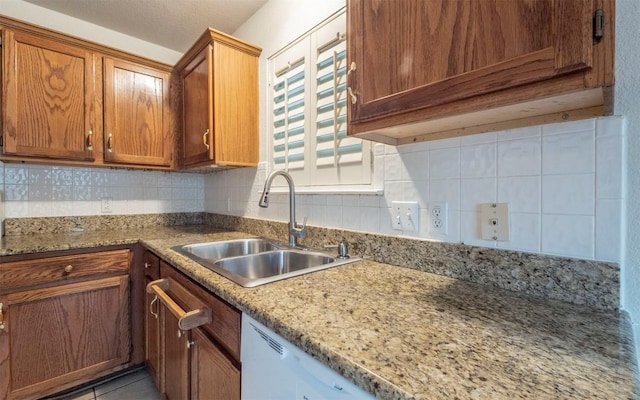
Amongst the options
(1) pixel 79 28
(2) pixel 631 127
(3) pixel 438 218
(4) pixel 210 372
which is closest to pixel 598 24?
(2) pixel 631 127

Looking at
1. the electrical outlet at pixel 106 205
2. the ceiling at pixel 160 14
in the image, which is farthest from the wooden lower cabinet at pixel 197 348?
the ceiling at pixel 160 14

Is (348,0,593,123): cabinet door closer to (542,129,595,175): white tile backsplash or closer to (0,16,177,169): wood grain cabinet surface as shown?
(542,129,595,175): white tile backsplash

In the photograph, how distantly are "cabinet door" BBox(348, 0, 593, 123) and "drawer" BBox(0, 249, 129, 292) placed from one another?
1598 mm

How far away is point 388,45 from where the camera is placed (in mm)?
795

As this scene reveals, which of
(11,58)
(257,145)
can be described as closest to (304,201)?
(257,145)

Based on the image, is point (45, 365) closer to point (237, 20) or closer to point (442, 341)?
point (442, 341)

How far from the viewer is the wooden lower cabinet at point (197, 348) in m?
0.87

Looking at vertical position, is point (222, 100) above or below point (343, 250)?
above

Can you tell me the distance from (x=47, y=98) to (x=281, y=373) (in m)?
2.06

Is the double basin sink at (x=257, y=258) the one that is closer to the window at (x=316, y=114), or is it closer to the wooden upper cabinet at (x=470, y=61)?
the window at (x=316, y=114)

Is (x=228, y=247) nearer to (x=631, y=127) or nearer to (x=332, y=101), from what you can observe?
(x=332, y=101)

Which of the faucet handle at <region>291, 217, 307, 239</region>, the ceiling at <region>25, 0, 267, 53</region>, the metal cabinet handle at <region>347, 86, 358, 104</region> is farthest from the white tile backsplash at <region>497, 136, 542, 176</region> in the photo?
the ceiling at <region>25, 0, 267, 53</region>

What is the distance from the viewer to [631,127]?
0.66 m

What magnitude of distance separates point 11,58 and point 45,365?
164 cm
